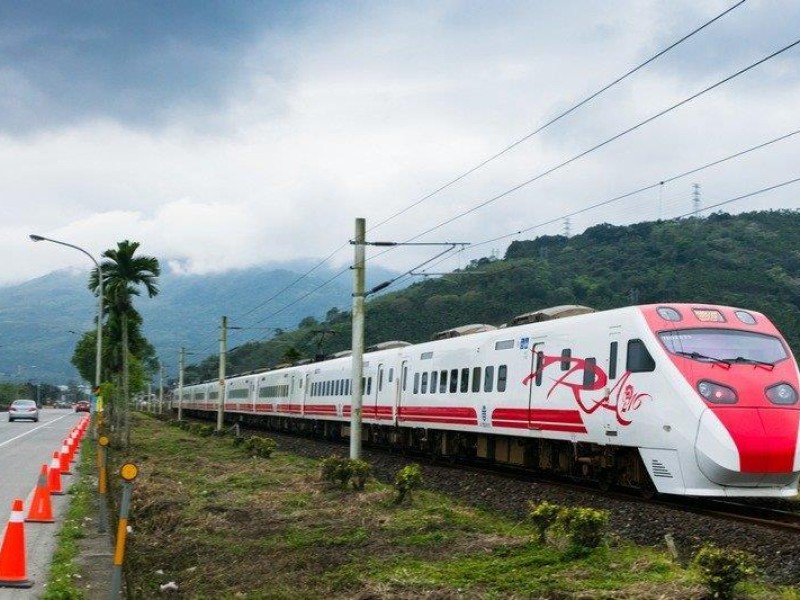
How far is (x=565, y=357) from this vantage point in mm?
18328

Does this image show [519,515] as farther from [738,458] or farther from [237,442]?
[237,442]

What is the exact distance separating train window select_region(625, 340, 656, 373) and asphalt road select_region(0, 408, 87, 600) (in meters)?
8.45

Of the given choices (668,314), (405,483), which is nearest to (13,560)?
(405,483)

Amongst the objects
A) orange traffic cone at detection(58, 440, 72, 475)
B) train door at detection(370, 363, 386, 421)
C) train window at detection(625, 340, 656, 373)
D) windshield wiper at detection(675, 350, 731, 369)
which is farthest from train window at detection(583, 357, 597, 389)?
train door at detection(370, 363, 386, 421)

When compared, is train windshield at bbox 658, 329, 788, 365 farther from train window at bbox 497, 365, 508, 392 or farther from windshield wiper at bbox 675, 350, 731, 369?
train window at bbox 497, 365, 508, 392

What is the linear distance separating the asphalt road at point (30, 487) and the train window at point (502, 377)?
8.73 m

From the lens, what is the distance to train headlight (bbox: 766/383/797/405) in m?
14.4

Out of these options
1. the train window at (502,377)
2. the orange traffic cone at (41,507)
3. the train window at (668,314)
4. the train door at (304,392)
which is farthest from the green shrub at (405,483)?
the train door at (304,392)

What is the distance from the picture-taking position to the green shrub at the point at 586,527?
33.0 ft

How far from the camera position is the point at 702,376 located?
47.3 feet

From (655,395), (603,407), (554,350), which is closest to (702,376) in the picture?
(655,395)

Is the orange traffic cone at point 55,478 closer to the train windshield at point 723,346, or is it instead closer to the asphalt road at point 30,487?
the asphalt road at point 30,487

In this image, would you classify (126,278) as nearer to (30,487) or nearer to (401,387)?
(401,387)

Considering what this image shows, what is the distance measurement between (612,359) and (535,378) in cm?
340
